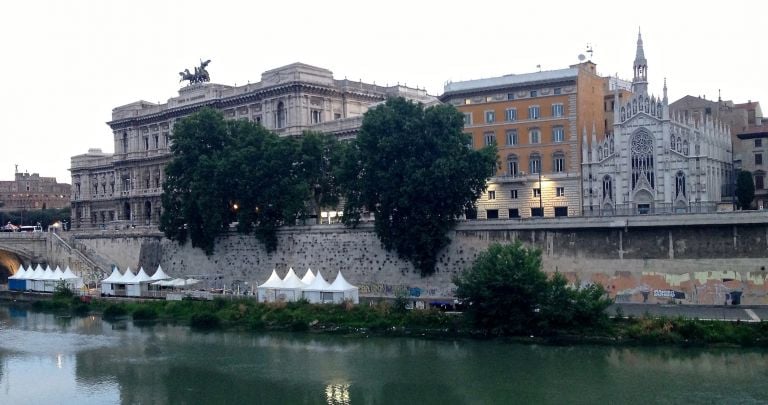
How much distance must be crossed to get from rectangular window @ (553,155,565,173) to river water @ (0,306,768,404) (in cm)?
1889

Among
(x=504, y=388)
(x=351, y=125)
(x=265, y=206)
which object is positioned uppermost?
(x=351, y=125)

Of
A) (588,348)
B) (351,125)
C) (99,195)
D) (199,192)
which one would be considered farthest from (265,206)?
(99,195)

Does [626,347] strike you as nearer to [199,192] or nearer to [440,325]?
[440,325]

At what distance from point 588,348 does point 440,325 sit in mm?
7052

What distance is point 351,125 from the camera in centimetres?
6078

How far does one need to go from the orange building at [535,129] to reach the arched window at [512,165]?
63 millimetres

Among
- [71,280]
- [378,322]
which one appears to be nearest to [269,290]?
[378,322]

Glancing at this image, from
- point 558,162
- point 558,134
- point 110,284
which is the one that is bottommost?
point 110,284

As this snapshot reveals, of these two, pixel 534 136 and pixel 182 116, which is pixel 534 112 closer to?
pixel 534 136

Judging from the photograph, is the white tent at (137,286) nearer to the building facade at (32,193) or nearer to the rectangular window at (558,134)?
the rectangular window at (558,134)

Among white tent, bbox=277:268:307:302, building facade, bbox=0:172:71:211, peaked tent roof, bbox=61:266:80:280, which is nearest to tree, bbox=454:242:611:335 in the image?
white tent, bbox=277:268:307:302

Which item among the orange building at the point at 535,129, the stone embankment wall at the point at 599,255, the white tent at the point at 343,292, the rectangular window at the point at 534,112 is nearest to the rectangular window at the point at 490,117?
the orange building at the point at 535,129

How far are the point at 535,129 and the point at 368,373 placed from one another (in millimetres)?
25839

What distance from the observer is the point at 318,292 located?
4531 cm
